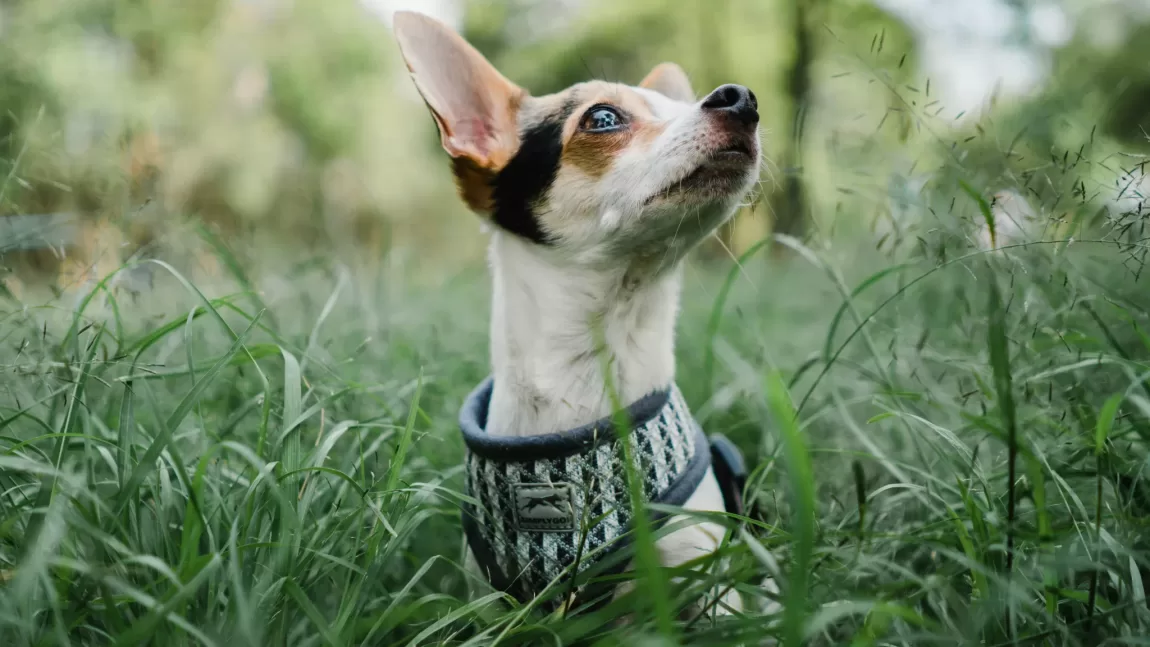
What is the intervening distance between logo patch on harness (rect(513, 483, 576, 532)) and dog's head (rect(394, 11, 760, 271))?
56cm

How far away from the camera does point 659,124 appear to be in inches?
71.4

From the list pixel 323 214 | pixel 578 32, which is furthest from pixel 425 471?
pixel 578 32

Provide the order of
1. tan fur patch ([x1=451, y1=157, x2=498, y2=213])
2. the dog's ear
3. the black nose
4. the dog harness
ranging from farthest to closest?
the dog's ear → tan fur patch ([x1=451, y1=157, x2=498, y2=213]) → the black nose → the dog harness

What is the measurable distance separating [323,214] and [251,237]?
50.9 inches

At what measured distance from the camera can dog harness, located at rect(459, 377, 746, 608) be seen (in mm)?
1491

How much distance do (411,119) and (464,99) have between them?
17527mm

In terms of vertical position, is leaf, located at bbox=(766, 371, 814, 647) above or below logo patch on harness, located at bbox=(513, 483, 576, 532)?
above

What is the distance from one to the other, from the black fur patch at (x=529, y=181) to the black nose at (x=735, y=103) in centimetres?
43

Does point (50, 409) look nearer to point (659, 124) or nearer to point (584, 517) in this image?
point (584, 517)

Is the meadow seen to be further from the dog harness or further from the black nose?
the black nose

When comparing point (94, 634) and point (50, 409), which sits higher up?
point (50, 409)

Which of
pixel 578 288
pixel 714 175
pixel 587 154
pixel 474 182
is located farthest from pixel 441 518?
pixel 714 175

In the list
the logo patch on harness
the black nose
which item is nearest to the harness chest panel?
the logo patch on harness

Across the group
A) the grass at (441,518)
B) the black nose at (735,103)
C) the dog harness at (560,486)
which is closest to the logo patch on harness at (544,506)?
the dog harness at (560,486)
